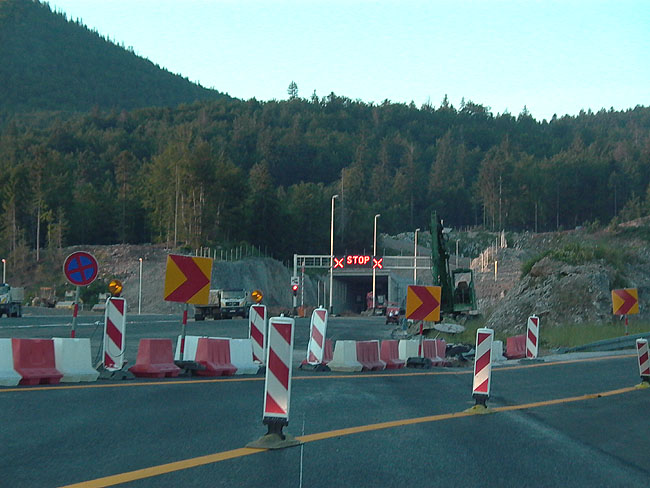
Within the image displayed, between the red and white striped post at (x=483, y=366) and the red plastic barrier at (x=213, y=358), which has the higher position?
the red and white striped post at (x=483, y=366)

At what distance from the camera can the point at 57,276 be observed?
89.2m

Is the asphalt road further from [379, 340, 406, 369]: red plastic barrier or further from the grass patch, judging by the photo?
the grass patch

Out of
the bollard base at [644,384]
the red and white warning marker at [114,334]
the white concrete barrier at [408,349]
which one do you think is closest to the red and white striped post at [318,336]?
the white concrete barrier at [408,349]

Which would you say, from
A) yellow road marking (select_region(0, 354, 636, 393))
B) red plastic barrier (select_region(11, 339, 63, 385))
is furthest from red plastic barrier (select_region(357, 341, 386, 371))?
red plastic barrier (select_region(11, 339, 63, 385))

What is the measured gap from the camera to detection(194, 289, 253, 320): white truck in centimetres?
5919

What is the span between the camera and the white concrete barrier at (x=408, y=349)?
Answer: 73.5 feet

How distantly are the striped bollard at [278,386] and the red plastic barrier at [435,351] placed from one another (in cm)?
1427

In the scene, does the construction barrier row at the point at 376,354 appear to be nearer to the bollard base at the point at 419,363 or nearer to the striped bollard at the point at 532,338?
the bollard base at the point at 419,363

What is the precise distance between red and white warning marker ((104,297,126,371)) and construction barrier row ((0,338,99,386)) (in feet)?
3.76

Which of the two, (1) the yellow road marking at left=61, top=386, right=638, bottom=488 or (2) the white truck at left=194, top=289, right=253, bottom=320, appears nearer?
(1) the yellow road marking at left=61, top=386, right=638, bottom=488

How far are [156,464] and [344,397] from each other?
230 inches

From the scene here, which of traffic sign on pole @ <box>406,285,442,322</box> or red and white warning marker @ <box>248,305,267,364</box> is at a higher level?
traffic sign on pole @ <box>406,285,442,322</box>

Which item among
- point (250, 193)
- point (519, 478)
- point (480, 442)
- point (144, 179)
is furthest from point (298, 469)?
point (144, 179)

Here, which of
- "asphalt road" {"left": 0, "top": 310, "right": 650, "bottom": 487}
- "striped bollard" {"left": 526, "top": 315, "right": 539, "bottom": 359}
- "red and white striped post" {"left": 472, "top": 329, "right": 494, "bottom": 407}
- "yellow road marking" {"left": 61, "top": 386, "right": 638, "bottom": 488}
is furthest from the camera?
"striped bollard" {"left": 526, "top": 315, "right": 539, "bottom": 359}
